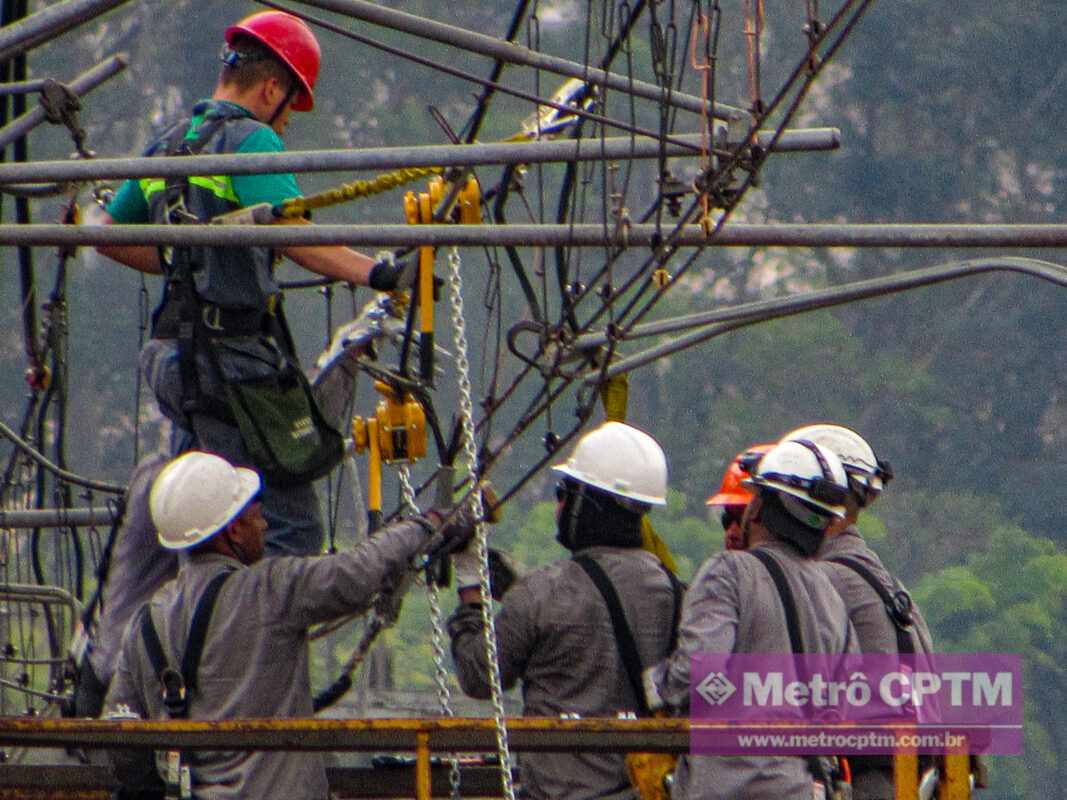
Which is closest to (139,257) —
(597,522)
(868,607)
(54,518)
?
(597,522)

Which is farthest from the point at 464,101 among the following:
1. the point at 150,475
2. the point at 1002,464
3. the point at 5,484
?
the point at 150,475

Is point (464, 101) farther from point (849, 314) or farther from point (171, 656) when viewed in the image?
point (171, 656)

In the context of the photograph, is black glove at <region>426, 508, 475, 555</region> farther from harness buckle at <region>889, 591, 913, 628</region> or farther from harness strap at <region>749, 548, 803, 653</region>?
harness buckle at <region>889, 591, 913, 628</region>

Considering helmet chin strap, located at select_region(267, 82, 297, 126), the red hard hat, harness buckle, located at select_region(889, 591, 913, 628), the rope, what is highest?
the red hard hat

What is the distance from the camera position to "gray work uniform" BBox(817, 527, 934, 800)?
5797 mm

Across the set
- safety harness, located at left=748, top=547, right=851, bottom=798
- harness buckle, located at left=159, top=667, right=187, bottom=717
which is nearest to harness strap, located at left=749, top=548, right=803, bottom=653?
safety harness, located at left=748, top=547, right=851, bottom=798

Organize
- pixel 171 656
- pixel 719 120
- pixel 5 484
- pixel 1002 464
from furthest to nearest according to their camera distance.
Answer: pixel 1002 464, pixel 5 484, pixel 719 120, pixel 171 656

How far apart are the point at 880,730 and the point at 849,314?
32943 millimetres

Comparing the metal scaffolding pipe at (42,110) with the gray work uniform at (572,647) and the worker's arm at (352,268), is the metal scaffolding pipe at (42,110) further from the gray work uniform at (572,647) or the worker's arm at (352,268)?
the gray work uniform at (572,647)

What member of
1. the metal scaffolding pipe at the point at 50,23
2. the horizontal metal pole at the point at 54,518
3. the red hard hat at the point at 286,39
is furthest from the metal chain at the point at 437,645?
the horizontal metal pole at the point at 54,518

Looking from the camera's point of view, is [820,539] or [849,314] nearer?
[820,539]

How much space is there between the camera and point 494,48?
572cm

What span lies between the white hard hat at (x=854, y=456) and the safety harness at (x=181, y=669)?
1.77m

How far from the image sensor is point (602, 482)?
5.93m
